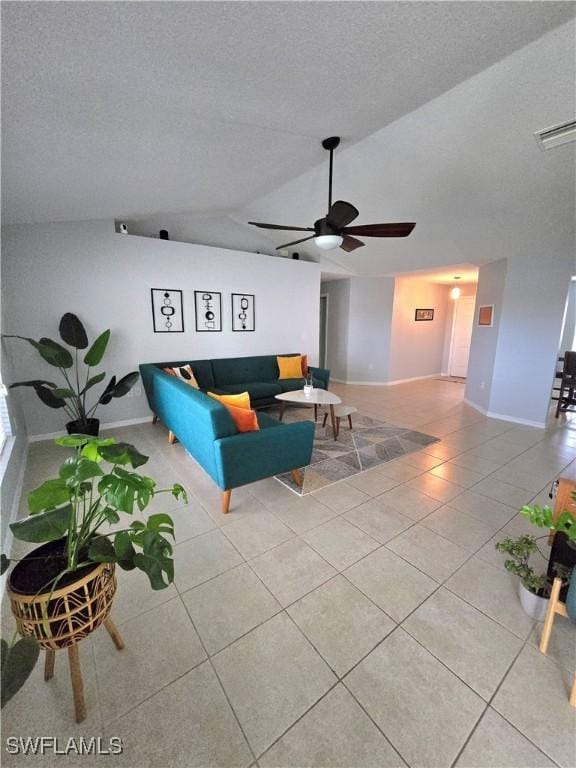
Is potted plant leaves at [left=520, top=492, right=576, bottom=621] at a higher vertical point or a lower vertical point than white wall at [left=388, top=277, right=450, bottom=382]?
lower

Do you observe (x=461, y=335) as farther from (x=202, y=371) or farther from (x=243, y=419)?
(x=243, y=419)

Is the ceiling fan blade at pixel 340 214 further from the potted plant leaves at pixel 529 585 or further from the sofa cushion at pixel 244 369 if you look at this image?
the sofa cushion at pixel 244 369

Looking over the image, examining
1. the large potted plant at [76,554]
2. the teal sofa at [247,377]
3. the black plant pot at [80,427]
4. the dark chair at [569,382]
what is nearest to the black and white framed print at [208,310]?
the teal sofa at [247,377]

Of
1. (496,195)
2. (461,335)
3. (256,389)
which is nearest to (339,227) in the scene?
(496,195)

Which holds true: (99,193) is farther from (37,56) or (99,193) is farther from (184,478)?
(184,478)

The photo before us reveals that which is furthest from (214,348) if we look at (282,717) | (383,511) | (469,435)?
(282,717)

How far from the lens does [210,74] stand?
5.02 feet

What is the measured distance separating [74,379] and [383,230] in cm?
401

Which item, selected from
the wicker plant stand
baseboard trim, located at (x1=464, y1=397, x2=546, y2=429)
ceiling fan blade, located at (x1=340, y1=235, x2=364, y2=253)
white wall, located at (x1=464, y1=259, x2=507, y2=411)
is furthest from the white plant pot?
white wall, located at (x1=464, y1=259, x2=507, y2=411)

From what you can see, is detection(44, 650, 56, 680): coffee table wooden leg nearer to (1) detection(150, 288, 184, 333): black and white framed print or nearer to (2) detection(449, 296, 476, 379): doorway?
(1) detection(150, 288, 184, 333): black and white framed print

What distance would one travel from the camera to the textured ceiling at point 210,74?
1.19m

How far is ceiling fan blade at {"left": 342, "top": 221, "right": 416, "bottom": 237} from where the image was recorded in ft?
8.54

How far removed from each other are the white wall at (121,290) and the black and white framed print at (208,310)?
92 millimetres

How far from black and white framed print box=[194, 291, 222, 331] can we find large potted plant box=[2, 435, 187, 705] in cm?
385
